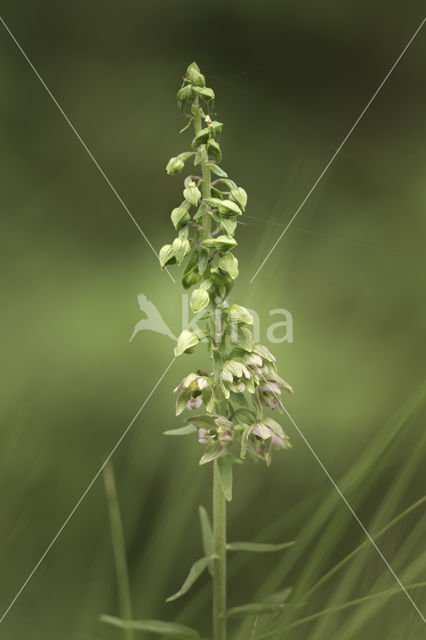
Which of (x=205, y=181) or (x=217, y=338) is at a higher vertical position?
(x=205, y=181)

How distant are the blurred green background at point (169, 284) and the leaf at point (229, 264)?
467 millimetres

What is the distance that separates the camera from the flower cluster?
3.37 ft

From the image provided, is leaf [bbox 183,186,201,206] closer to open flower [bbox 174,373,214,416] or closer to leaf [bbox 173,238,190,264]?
leaf [bbox 173,238,190,264]

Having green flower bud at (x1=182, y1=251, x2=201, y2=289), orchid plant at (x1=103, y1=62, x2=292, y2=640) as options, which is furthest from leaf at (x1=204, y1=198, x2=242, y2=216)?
green flower bud at (x1=182, y1=251, x2=201, y2=289)

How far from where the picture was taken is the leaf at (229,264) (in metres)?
1.02

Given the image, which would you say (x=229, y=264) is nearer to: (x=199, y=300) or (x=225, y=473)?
(x=199, y=300)

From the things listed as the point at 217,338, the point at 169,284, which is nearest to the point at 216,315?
the point at 217,338

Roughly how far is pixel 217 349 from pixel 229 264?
165 mm

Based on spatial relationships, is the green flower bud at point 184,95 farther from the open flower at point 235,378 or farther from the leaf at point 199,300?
the open flower at point 235,378

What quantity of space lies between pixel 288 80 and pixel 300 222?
62cm

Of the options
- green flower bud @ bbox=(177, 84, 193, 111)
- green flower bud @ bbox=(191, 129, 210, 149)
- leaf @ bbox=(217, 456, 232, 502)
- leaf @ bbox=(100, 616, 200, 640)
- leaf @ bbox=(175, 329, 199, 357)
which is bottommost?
leaf @ bbox=(100, 616, 200, 640)

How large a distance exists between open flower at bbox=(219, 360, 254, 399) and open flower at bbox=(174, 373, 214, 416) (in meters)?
0.04

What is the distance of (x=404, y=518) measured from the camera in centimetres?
96

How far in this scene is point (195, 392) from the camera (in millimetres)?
1122
